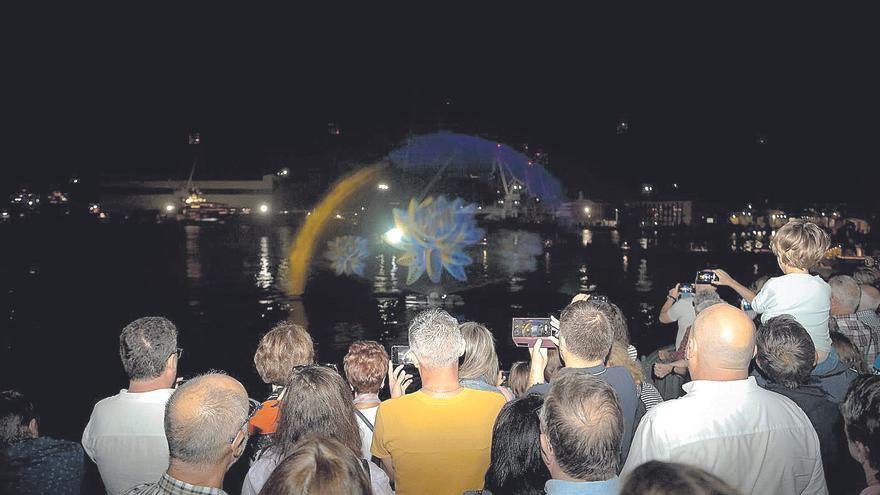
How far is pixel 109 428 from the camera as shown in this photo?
12.1ft

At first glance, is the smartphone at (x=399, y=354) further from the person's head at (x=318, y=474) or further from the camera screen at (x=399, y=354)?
the person's head at (x=318, y=474)

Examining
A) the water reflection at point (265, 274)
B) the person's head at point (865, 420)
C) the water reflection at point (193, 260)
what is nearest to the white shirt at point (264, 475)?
the person's head at point (865, 420)

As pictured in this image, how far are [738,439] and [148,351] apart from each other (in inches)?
143

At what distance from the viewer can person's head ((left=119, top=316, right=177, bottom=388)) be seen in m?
3.88

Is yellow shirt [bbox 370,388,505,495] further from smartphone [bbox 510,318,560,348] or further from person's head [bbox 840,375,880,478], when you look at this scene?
person's head [bbox 840,375,880,478]

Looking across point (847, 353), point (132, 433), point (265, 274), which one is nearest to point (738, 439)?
point (847, 353)

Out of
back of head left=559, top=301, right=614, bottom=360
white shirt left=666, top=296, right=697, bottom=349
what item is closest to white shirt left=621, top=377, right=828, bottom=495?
back of head left=559, top=301, right=614, bottom=360

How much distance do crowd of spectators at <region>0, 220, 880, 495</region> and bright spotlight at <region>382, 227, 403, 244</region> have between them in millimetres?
46891

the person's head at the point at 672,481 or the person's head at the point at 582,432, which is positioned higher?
the person's head at the point at 672,481

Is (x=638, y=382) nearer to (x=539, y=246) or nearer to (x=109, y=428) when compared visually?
(x=109, y=428)

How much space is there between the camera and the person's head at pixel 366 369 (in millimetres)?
4219

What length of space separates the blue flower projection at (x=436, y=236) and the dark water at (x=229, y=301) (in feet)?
4.50

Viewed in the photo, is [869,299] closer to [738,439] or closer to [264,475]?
[738,439]

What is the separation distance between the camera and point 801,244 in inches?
175
